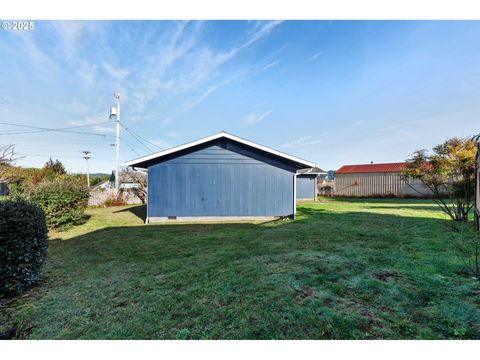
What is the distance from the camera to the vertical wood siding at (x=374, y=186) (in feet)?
62.5

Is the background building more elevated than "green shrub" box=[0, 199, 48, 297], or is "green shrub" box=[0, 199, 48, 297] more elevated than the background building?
the background building

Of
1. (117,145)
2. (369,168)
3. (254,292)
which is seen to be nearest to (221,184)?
(254,292)

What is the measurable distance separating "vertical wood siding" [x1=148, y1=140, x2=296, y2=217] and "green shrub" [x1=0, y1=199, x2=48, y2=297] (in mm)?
5346

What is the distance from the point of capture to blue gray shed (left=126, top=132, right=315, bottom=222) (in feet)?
27.8

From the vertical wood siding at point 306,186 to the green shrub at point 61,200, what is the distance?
608 inches

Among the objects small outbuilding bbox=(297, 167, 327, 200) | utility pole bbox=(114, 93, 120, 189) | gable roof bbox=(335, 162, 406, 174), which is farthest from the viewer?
gable roof bbox=(335, 162, 406, 174)

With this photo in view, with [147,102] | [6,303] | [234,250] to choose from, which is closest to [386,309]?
[234,250]

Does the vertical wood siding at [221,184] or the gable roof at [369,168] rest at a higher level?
the gable roof at [369,168]

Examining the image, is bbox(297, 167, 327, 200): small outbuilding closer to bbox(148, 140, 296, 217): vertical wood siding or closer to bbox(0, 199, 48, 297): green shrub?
bbox(148, 140, 296, 217): vertical wood siding

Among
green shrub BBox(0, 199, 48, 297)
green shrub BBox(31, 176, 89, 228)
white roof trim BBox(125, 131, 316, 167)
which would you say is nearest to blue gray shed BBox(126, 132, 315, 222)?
white roof trim BBox(125, 131, 316, 167)

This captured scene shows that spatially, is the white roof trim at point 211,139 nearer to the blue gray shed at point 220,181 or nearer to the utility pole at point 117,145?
the blue gray shed at point 220,181

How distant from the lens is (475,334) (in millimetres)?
1905

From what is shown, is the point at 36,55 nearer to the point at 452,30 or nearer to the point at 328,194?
the point at 452,30

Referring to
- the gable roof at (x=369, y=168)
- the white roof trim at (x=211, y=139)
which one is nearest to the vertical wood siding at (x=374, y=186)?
the gable roof at (x=369, y=168)
